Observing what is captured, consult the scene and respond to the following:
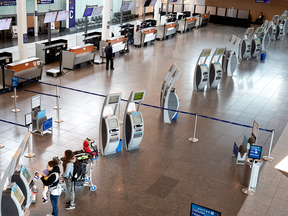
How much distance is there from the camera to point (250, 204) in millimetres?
7320

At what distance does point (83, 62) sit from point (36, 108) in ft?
25.2

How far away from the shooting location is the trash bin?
25.3 feet

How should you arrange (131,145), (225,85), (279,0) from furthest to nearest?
(279,0) → (225,85) → (131,145)

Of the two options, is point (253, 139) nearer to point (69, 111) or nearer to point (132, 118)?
point (132, 118)

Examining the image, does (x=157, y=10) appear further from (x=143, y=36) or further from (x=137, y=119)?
(x=137, y=119)

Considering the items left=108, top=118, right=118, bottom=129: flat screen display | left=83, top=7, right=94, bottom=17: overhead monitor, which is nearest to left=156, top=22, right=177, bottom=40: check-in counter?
left=83, top=7, right=94, bottom=17: overhead monitor

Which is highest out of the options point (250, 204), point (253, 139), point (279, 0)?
point (279, 0)

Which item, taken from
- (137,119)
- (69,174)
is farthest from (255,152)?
(69,174)

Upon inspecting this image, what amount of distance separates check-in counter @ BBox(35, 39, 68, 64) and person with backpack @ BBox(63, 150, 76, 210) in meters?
11.2

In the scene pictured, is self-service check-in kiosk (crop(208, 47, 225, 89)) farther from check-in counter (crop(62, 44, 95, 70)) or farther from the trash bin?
the trash bin

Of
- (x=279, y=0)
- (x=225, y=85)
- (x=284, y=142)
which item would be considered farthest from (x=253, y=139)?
(x=279, y=0)

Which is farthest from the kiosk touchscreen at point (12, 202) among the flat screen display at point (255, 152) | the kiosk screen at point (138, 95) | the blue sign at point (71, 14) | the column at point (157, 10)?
the column at point (157, 10)

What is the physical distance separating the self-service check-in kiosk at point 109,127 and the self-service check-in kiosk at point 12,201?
3212 millimetres

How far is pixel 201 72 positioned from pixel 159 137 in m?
4.94
